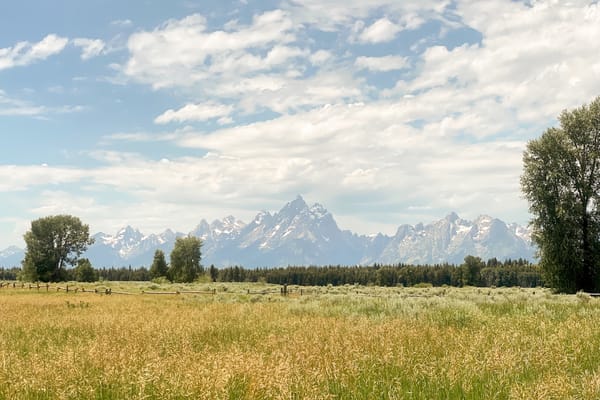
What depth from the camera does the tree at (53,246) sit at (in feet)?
347

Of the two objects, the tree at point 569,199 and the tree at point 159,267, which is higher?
the tree at point 569,199

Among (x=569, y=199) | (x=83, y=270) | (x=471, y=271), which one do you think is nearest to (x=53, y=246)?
(x=83, y=270)

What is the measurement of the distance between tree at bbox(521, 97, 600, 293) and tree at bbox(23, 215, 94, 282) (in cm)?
10636

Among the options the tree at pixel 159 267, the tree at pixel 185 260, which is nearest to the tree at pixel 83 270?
the tree at pixel 159 267

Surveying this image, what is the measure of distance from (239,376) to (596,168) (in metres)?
40.6

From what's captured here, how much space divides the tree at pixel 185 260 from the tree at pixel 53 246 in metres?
22.4

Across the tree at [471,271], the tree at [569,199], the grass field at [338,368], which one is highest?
the tree at [569,199]

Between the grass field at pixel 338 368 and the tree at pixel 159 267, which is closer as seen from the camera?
the grass field at pixel 338 368

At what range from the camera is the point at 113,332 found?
13.1m

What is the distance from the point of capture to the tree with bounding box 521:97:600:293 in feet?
123

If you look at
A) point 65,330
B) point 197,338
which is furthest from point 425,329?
point 65,330

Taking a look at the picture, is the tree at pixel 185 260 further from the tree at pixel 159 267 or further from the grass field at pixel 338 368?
the grass field at pixel 338 368

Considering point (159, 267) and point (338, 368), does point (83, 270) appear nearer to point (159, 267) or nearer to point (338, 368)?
point (159, 267)

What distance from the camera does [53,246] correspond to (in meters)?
111
